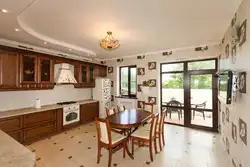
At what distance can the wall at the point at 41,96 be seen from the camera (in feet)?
12.2

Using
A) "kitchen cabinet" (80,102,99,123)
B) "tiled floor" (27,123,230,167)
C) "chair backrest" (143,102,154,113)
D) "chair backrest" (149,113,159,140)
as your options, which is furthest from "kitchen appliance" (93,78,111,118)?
"chair backrest" (149,113,159,140)

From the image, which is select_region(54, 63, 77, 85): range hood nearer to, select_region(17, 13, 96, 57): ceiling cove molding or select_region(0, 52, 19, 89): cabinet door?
select_region(17, 13, 96, 57): ceiling cove molding

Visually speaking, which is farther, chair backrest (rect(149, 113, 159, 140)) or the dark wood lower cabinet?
the dark wood lower cabinet

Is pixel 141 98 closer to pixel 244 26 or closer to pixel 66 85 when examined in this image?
pixel 66 85

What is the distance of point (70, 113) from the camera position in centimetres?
471

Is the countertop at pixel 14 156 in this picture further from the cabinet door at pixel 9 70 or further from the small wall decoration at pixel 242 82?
the small wall decoration at pixel 242 82

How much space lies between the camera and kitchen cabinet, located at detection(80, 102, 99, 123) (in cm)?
522

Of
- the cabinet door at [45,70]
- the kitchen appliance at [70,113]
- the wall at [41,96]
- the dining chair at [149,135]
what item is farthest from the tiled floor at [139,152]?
the cabinet door at [45,70]

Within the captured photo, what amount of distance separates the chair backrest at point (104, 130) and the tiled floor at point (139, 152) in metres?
A: 0.48

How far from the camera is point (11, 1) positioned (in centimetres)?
202

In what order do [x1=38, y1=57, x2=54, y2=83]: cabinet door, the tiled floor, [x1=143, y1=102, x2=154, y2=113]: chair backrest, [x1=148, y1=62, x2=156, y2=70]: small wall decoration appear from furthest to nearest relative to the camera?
[x1=148, y1=62, x2=156, y2=70]: small wall decoration
[x1=143, y1=102, x2=154, y2=113]: chair backrest
[x1=38, y1=57, x2=54, y2=83]: cabinet door
the tiled floor

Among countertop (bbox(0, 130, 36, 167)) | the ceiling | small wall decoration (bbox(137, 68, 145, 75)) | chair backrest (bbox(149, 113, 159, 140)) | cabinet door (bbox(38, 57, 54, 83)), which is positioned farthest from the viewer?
small wall decoration (bbox(137, 68, 145, 75))

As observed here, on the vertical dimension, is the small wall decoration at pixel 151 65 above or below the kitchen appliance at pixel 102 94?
above

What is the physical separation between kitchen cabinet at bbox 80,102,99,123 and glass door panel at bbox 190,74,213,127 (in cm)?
356
